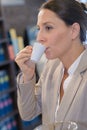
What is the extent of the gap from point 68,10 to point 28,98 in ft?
1.85

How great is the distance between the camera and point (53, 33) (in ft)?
4.63

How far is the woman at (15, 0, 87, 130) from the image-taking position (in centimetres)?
133

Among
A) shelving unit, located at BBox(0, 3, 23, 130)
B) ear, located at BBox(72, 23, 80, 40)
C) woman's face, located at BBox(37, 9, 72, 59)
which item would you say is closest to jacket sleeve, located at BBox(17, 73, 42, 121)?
woman's face, located at BBox(37, 9, 72, 59)

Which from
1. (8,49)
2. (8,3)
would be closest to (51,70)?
(8,49)

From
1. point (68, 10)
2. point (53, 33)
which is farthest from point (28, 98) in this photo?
point (68, 10)

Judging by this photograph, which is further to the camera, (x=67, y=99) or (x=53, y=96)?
(x=53, y=96)

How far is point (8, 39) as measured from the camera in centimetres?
380

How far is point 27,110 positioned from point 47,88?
0.67 feet

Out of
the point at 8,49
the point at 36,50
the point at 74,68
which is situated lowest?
the point at 8,49

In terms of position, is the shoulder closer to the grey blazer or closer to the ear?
the grey blazer

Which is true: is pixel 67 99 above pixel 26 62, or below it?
below

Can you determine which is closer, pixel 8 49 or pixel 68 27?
pixel 68 27

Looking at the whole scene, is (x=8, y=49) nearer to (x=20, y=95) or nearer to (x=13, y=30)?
(x=13, y=30)

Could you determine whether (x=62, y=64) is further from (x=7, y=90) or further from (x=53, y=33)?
(x=7, y=90)
